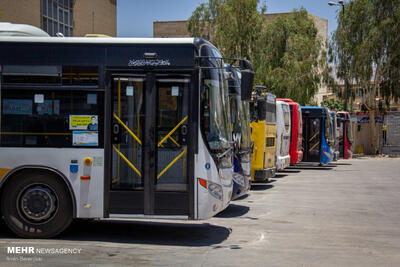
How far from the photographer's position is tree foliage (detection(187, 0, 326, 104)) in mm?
36625

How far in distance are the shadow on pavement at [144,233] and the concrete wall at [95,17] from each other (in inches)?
1245

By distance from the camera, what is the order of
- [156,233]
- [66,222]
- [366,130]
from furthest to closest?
[366,130]
[156,233]
[66,222]

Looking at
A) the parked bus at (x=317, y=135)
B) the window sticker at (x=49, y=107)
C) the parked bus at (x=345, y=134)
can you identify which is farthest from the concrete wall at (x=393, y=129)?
the window sticker at (x=49, y=107)

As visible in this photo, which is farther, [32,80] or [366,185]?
[366,185]

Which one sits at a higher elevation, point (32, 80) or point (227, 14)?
point (227, 14)

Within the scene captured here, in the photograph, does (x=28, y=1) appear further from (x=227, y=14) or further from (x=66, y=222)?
(x=66, y=222)

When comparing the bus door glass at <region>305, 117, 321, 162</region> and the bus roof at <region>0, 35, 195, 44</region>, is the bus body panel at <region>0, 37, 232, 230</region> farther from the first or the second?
the bus door glass at <region>305, 117, 321, 162</region>

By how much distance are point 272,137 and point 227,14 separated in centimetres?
1972

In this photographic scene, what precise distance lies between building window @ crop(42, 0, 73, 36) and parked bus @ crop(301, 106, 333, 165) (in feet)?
63.2

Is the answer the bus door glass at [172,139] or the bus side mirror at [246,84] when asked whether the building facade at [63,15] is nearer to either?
the bus door glass at [172,139]

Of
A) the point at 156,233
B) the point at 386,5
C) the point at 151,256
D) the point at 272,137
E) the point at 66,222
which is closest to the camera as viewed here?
the point at 151,256

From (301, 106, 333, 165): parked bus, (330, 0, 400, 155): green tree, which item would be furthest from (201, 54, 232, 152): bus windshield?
(330, 0, 400, 155): green tree

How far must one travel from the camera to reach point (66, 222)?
28.5ft

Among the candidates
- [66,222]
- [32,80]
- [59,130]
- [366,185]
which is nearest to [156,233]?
[66,222]
